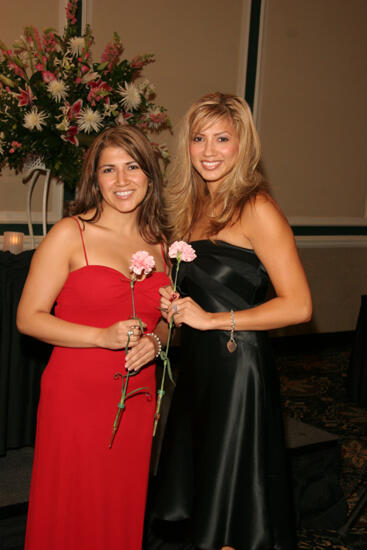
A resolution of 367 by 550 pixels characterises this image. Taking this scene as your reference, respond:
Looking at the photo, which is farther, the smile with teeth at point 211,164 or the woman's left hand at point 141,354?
the smile with teeth at point 211,164

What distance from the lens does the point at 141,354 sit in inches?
75.0

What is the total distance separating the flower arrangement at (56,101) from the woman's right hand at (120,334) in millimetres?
1738

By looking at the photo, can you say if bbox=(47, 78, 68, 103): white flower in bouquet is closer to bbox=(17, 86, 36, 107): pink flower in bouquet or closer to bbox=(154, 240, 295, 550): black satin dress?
bbox=(17, 86, 36, 107): pink flower in bouquet

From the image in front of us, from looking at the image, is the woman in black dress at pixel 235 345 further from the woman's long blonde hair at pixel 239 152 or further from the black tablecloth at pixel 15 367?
the black tablecloth at pixel 15 367

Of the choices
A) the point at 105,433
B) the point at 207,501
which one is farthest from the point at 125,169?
the point at 207,501

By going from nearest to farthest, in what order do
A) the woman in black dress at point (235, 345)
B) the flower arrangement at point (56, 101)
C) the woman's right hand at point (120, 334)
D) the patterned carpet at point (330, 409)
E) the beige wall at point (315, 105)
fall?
the woman's right hand at point (120, 334)
the woman in black dress at point (235, 345)
the patterned carpet at point (330, 409)
the flower arrangement at point (56, 101)
the beige wall at point (315, 105)

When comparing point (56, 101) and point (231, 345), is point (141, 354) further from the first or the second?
point (56, 101)

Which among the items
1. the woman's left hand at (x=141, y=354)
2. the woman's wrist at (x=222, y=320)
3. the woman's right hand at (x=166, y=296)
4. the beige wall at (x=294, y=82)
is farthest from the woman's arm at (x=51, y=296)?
the beige wall at (x=294, y=82)

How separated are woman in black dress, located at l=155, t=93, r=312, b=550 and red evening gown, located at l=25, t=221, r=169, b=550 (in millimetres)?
233

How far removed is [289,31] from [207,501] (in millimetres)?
5337

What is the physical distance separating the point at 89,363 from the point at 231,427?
1.71 ft

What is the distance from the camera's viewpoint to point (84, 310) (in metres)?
1.99

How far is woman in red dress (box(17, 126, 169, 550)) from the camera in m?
1.94

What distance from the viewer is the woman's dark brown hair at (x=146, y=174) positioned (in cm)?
201
